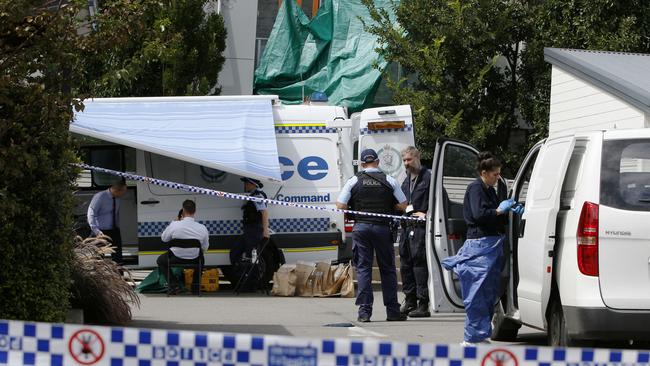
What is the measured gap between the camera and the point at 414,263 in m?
12.3

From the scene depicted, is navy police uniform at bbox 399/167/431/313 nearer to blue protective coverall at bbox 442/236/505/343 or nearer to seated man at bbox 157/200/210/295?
blue protective coverall at bbox 442/236/505/343

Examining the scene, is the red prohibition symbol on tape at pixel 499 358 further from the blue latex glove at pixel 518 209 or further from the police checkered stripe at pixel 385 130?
the police checkered stripe at pixel 385 130

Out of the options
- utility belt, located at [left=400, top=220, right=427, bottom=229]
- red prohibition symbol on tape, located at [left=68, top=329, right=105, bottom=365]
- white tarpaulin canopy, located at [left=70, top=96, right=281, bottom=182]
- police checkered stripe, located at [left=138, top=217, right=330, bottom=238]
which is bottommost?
red prohibition symbol on tape, located at [left=68, top=329, right=105, bottom=365]

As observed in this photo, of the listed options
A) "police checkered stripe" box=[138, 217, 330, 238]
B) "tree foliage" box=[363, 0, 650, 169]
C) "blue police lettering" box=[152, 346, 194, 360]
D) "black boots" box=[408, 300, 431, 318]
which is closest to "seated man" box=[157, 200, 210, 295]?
"police checkered stripe" box=[138, 217, 330, 238]

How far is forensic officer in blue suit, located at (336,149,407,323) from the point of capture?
11.6m

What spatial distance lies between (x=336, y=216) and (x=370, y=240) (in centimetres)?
399

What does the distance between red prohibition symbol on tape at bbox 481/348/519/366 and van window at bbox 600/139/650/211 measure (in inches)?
127

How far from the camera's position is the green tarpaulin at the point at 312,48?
78.0 feet

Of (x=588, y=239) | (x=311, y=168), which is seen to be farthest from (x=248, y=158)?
(x=588, y=239)

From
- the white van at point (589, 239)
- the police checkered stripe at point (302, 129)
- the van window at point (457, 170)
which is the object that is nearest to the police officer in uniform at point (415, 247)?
the van window at point (457, 170)

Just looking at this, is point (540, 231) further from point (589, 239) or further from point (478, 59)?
point (478, 59)

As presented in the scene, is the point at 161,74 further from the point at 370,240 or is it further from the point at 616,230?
the point at 616,230

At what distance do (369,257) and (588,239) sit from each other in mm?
4141

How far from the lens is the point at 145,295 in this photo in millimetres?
14680
